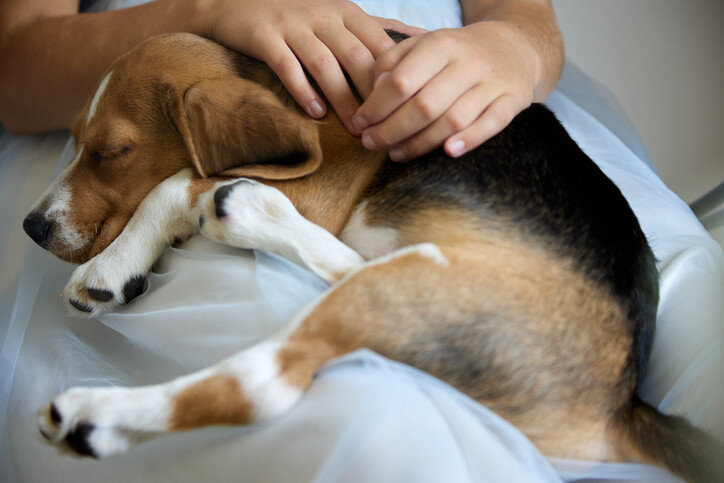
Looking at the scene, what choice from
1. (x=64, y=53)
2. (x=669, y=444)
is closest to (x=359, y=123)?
(x=669, y=444)

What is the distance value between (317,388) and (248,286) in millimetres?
284

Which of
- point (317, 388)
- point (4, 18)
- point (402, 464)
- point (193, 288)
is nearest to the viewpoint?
point (402, 464)

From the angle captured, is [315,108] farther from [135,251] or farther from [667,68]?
[667,68]

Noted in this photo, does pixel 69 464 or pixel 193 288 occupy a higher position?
pixel 193 288

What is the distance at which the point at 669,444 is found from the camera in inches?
39.6

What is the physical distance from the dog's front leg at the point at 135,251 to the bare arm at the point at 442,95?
453mm

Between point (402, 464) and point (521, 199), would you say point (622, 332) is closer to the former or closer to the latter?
point (521, 199)

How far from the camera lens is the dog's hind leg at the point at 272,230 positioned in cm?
108

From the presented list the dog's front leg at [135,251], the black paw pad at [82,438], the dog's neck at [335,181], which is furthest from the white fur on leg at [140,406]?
the dog's neck at [335,181]

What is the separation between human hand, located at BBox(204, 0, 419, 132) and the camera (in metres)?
1.30

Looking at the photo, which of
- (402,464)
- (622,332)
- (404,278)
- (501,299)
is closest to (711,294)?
(622,332)

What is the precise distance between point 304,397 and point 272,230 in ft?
1.25

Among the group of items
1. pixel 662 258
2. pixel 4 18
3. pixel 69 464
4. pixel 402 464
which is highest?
pixel 4 18

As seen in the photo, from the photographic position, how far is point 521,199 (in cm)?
116
